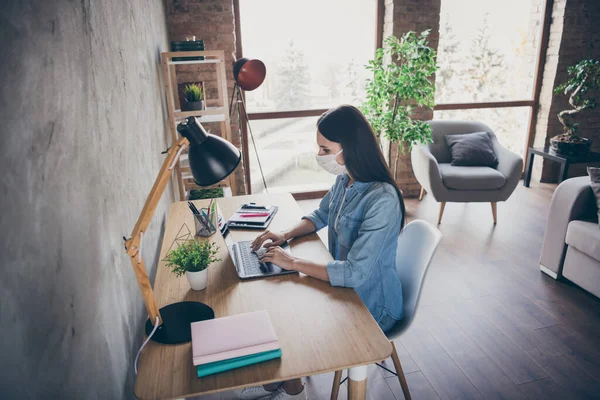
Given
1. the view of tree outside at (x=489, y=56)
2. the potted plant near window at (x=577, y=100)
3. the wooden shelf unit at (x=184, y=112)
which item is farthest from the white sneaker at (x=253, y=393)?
the potted plant near window at (x=577, y=100)

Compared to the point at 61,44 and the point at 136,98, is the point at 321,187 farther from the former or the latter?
the point at 61,44

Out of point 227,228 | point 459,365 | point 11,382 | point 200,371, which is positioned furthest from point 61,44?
point 459,365

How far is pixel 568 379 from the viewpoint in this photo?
82.4 inches

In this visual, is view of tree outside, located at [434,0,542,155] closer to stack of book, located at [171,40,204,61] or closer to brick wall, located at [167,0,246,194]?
brick wall, located at [167,0,246,194]

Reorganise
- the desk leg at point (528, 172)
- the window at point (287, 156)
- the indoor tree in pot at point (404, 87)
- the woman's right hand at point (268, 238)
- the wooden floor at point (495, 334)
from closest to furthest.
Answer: the woman's right hand at point (268, 238), the wooden floor at point (495, 334), the indoor tree in pot at point (404, 87), the window at point (287, 156), the desk leg at point (528, 172)

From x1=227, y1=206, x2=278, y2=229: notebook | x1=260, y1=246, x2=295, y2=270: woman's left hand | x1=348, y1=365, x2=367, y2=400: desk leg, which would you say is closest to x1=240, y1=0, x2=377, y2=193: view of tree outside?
x1=227, y1=206, x2=278, y2=229: notebook

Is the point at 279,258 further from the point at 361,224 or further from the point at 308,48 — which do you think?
the point at 308,48

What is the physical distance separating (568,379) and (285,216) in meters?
1.66

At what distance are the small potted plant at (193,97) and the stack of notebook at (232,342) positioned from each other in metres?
2.07

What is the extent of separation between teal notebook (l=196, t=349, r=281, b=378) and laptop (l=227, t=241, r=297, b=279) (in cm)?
47

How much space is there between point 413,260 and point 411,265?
2cm

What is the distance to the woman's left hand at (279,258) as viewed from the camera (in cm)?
158

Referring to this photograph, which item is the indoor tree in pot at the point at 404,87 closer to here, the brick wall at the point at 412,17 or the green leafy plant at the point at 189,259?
the brick wall at the point at 412,17

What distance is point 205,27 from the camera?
153 inches
